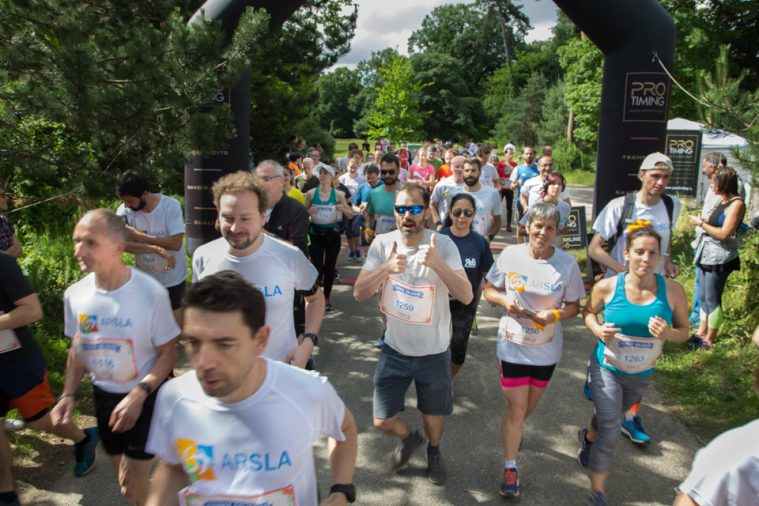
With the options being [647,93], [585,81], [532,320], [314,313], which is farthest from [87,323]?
[585,81]

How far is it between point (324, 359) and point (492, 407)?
188cm

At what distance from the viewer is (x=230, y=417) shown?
1800mm

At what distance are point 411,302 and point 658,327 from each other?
147 centimetres

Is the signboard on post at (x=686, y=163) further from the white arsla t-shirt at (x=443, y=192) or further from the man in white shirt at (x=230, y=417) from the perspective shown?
the man in white shirt at (x=230, y=417)

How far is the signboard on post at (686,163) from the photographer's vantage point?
1538 cm

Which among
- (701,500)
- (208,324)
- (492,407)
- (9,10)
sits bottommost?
(492,407)

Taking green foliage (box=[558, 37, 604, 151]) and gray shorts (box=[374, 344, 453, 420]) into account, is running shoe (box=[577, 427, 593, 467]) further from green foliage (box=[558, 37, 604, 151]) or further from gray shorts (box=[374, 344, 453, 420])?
green foliage (box=[558, 37, 604, 151])

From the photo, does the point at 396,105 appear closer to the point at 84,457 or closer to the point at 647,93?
the point at 647,93

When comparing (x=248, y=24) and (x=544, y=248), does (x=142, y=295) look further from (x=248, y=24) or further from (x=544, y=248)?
(x=248, y=24)

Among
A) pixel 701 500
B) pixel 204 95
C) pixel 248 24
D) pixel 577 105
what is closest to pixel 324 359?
pixel 204 95

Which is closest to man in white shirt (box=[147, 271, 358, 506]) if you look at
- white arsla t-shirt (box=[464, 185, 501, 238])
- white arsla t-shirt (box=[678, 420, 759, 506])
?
white arsla t-shirt (box=[678, 420, 759, 506])

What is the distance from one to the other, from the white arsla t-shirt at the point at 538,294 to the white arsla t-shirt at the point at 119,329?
7.01 feet

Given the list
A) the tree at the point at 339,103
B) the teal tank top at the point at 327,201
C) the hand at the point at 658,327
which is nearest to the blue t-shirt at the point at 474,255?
the hand at the point at 658,327

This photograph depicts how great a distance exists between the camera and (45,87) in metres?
3.96
